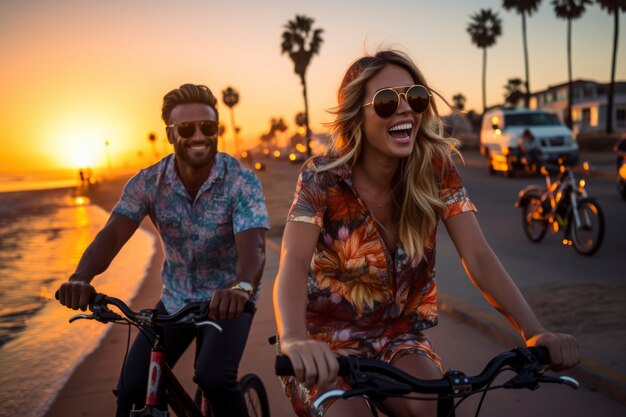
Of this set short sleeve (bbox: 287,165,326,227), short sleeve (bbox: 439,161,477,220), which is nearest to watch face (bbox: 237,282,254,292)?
short sleeve (bbox: 287,165,326,227)

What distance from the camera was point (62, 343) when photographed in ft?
22.2

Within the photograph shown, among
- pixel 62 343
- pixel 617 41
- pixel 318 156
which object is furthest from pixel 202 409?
pixel 617 41

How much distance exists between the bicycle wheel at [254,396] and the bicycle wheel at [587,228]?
6.77m

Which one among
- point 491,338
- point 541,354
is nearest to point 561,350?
point 541,354

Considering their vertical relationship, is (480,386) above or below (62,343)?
above

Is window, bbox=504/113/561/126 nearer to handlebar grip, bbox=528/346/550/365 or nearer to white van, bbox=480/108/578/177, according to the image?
white van, bbox=480/108/578/177

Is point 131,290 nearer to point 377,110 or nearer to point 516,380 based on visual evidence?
point 377,110

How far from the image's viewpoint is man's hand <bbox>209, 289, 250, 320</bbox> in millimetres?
2527

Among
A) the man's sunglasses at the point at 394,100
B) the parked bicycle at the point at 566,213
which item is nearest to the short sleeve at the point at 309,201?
the man's sunglasses at the point at 394,100

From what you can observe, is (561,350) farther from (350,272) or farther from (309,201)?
(309,201)

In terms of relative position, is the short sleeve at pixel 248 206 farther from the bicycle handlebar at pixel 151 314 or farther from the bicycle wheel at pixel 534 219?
the bicycle wheel at pixel 534 219

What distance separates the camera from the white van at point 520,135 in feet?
78.8

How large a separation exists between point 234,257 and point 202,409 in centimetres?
81

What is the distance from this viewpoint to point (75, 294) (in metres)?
2.71
